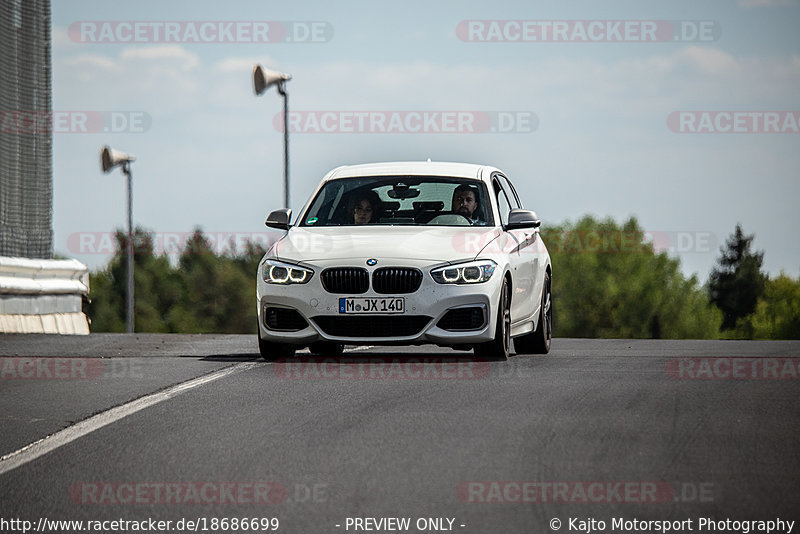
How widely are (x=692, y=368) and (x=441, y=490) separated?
19.6 ft

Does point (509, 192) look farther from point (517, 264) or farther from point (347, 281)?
point (347, 281)

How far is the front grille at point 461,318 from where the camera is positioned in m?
11.3

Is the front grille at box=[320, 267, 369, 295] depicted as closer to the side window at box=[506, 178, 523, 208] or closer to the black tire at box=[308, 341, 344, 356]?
the black tire at box=[308, 341, 344, 356]

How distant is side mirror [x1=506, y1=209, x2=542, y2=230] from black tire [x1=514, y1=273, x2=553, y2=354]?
139 centimetres

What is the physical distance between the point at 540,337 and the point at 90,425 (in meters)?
6.37

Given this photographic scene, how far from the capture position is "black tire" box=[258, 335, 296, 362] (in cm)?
1188

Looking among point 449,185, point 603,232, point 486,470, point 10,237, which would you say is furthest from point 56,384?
point 603,232

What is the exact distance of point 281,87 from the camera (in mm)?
30734

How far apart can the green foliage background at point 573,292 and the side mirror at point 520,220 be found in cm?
8293

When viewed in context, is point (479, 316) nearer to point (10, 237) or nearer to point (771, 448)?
point (771, 448)

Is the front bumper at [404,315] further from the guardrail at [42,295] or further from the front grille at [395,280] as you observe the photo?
the guardrail at [42,295]

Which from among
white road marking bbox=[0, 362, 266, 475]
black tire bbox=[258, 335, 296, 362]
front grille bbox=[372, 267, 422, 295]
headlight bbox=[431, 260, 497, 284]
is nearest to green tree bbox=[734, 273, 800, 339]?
black tire bbox=[258, 335, 296, 362]

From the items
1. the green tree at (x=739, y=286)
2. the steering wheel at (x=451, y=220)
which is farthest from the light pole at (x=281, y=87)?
the green tree at (x=739, y=286)

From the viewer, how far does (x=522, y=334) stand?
12922mm
